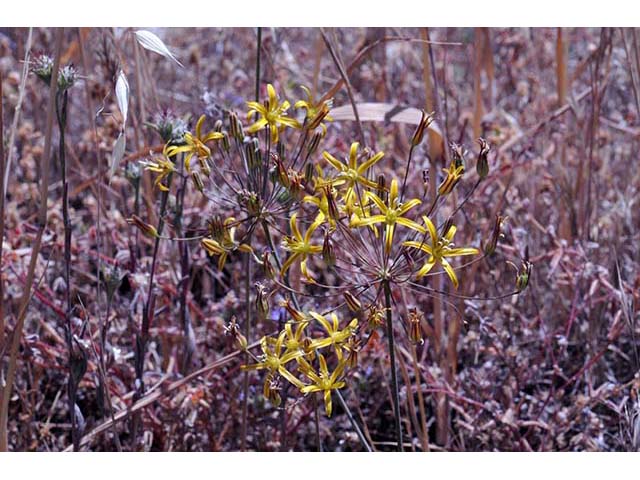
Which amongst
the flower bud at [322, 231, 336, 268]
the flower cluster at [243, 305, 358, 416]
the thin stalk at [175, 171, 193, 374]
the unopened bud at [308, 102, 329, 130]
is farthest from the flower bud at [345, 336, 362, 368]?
the thin stalk at [175, 171, 193, 374]

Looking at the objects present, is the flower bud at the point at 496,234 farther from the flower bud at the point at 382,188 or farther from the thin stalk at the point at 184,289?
the thin stalk at the point at 184,289

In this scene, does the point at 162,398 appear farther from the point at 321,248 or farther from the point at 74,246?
the point at 321,248

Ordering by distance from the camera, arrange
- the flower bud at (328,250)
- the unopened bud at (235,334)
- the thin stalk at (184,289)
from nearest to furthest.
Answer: the flower bud at (328,250) < the unopened bud at (235,334) < the thin stalk at (184,289)

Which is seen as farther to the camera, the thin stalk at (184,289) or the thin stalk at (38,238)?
the thin stalk at (184,289)

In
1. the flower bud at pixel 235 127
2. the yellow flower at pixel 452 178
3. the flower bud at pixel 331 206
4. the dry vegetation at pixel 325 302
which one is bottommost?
the dry vegetation at pixel 325 302

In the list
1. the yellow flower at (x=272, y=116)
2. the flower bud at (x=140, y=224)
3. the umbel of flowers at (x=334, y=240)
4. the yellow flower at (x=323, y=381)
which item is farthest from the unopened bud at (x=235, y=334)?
the yellow flower at (x=272, y=116)

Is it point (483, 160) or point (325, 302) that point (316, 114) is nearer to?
point (483, 160)
